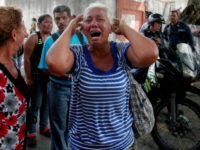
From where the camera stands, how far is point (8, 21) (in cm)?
239

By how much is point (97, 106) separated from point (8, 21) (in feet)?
2.87

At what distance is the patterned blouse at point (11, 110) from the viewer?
7.72 feet

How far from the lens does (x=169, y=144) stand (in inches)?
175

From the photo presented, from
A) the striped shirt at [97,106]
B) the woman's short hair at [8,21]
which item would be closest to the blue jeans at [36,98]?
the woman's short hair at [8,21]

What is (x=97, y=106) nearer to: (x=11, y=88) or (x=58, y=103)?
(x=11, y=88)

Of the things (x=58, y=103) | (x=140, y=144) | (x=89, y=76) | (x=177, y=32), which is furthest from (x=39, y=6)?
(x=89, y=76)

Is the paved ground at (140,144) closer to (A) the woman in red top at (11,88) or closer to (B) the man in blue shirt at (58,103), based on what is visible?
(B) the man in blue shirt at (58,103)

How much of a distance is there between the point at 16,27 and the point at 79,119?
81cm

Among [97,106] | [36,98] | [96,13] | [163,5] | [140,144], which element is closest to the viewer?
[97,106]

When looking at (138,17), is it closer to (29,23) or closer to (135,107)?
(29,23)

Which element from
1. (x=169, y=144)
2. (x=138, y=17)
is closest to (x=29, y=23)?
(x=138, y=17)

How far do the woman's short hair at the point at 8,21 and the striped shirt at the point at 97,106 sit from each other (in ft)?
1.59

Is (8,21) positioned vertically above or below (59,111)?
above

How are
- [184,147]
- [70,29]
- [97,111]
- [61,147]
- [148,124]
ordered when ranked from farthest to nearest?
[184,147]
[61,147]
[148,124]
[70,29]
[97,111]
